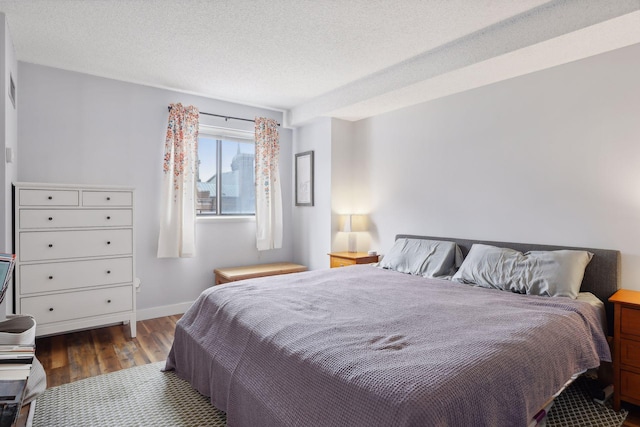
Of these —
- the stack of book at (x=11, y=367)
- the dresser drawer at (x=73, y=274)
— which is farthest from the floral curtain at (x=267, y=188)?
the stack of book at (x=11, y=367)

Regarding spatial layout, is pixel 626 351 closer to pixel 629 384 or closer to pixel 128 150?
pixel 629 384

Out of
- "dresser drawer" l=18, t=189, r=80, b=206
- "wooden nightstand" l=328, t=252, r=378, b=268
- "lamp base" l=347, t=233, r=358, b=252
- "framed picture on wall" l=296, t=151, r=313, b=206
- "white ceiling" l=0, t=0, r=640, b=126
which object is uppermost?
"white ceiling" l=0, t=0, r=640, b=126

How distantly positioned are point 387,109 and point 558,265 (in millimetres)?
2349

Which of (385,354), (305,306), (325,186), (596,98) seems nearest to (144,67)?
(325,186)

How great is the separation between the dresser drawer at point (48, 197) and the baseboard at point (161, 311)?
1.41 m

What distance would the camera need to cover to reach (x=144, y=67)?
336cm

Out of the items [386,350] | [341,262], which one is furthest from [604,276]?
[341,262]

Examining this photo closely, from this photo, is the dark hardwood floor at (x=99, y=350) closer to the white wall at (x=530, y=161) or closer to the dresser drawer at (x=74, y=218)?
the dresser drawer at (x=74, y=218)

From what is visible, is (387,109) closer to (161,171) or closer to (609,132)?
(609,132)

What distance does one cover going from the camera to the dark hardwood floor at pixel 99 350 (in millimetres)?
2670

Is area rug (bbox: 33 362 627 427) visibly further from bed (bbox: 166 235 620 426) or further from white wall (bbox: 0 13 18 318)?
white wall (bbox: 0 13 18 318)

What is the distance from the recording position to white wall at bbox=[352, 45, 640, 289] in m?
2.49

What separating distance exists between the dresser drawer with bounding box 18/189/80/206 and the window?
4.57 ft

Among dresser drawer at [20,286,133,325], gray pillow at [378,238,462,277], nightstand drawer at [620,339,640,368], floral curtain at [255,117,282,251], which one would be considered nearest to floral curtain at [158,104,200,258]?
dresser drawer at [20,286,133,325]
